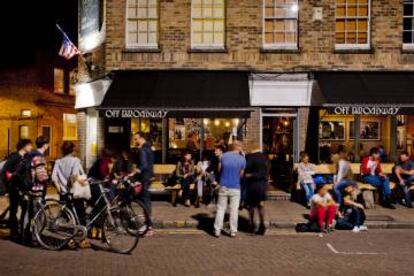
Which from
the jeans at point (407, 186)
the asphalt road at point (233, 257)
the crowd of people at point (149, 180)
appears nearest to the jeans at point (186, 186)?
the crowd of people at point (149, 180)

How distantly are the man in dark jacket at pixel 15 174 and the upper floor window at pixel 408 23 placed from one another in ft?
38.0

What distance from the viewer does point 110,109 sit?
14984mm

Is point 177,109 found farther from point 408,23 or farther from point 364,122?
point 408,23

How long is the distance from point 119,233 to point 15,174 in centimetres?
232

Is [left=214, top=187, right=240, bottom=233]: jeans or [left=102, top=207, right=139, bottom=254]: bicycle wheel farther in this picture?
[left=214, top=187, right=240, bottom=233]: jeans

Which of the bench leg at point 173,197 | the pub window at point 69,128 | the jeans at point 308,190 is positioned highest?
the pub window at point 69,128

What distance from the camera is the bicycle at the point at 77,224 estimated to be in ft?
30.8

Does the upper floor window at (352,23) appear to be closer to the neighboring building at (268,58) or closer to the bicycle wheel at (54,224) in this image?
the neighboring building at (268,58)

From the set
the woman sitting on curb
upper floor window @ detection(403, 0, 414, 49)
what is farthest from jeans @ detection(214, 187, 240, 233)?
upper floor window @ detection(403, 0, 414, 49)

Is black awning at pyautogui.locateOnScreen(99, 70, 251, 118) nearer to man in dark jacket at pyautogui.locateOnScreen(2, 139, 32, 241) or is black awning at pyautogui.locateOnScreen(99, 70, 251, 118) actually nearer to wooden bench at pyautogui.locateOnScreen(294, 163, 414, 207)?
wooden bench at pyautogui.locateOnScreen(294, 163, 414, 207)

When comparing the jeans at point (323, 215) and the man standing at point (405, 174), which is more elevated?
the man standing at point (405, 174)

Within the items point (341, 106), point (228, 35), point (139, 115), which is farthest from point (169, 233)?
point (228, 35)

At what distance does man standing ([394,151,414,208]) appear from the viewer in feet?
47.9

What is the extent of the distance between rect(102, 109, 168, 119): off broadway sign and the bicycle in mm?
5197
